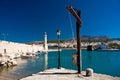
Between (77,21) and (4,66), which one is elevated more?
(77,21)

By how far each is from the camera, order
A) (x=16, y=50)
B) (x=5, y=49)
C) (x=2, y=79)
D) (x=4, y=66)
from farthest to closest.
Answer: (x=16, y=50) < (x=5, y=49) < (x=4, y=66) < (x=2, y=79)

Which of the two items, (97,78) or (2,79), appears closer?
(97,78)

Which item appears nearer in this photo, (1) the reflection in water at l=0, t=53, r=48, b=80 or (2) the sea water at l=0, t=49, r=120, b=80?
(1) the reflection in water at l=0, t=53, r=48, b=80

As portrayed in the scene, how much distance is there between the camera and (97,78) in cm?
1468

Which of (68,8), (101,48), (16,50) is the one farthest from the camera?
(101,48)

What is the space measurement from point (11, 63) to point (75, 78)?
911 inches

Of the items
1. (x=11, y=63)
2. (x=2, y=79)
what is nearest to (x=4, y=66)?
(x=11, y=63)

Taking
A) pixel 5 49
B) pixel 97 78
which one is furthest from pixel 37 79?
pixel 5 49

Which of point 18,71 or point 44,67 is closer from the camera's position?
point 18,71

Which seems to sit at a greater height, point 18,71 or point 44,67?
point 18,71

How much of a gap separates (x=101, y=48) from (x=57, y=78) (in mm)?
159793

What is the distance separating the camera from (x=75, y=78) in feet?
48.1

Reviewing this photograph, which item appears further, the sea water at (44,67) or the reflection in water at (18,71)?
the sea water at (44,67)

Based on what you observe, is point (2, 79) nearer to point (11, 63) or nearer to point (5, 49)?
point (11, 63)
